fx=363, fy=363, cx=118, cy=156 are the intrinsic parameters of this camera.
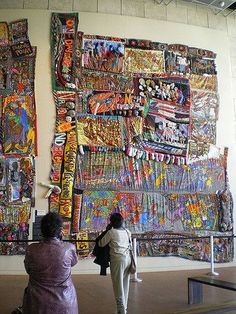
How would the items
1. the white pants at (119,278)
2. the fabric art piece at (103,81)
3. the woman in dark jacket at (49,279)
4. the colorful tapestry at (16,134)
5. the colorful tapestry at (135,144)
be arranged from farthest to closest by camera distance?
the fabric art piece at (103,81)
the colorful tapestry at (135,144)
the colorful tapestry at (16,134)
the white pants at (119,278)
the woman in dark jacket at (49,279)

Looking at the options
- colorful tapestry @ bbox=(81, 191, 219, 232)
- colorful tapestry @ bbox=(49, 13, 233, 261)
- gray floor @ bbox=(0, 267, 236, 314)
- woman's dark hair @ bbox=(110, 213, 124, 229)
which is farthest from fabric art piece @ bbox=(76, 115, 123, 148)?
woman's dark hair @ bbox=(110, 213, 124, 229)

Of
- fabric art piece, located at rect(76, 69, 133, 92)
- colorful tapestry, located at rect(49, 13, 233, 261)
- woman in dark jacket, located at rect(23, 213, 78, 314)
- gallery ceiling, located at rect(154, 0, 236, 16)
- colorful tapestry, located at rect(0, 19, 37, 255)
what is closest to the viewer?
woman in dark jacket, located at rect(23, 213, 78, 314)

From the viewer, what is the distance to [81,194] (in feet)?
32.5

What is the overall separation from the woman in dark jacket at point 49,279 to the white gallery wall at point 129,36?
720 centimetres

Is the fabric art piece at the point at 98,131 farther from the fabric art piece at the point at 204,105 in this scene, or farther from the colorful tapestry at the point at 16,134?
the fabric art piece at the point at 204,105

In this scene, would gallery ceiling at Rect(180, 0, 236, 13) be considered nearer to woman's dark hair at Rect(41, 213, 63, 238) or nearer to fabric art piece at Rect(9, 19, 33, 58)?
fabric art piece at Rect(9, 19, 33, 58)

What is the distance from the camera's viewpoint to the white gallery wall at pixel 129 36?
389 inches

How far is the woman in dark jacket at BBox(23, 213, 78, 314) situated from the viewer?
253cm

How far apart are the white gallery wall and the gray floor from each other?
76 cm

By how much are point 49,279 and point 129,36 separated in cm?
961

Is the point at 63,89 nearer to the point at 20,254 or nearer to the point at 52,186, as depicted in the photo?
the point at 52,186

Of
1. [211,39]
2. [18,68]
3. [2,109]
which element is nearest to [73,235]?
[2,109]

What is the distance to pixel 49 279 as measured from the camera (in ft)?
8.45

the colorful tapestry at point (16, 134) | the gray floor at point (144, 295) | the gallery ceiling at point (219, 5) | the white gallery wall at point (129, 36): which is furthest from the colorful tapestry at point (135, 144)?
the gallery ceiling at point (219, 5)
